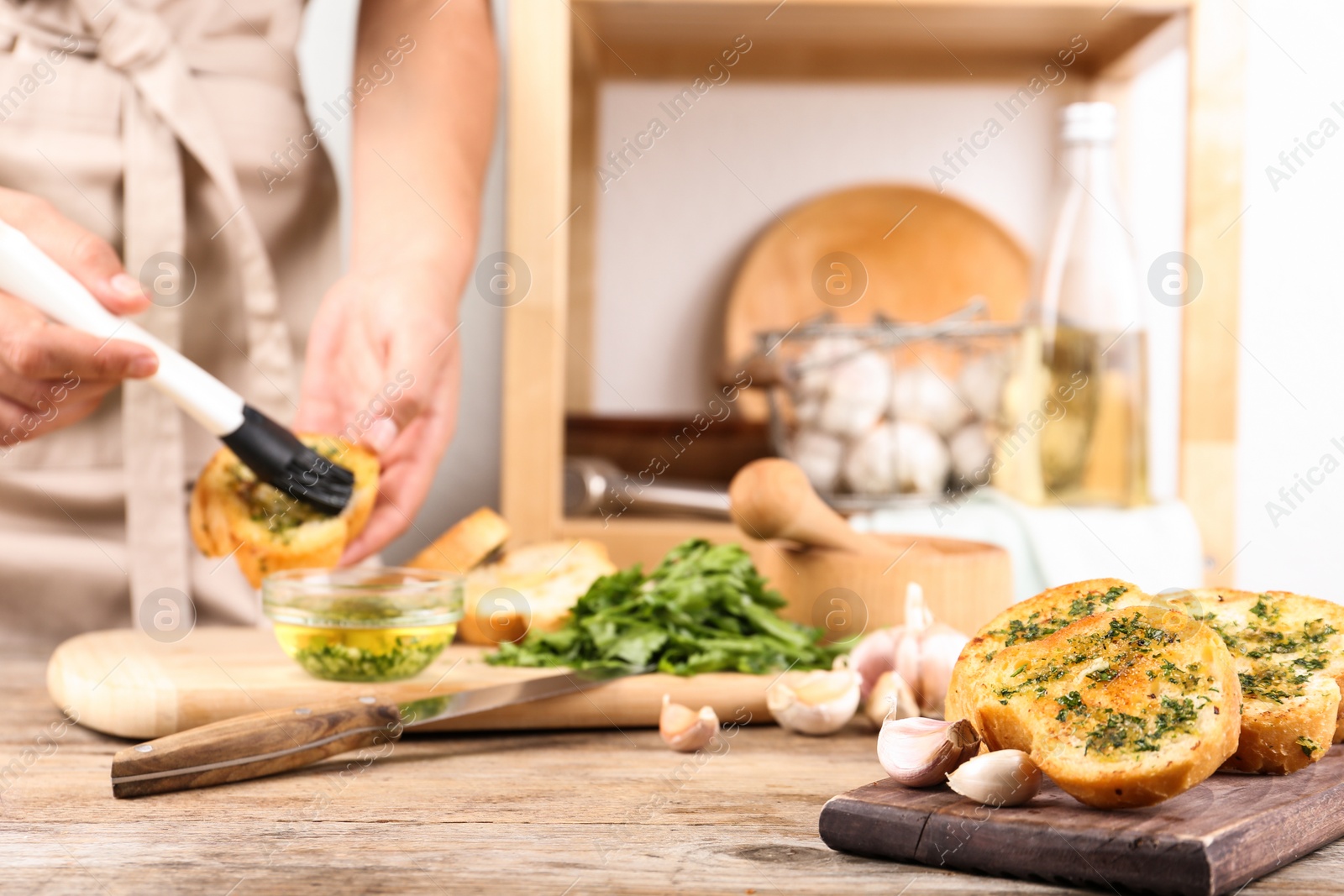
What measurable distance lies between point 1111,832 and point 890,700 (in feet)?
1.00

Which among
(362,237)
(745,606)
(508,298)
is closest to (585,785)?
(745,606)

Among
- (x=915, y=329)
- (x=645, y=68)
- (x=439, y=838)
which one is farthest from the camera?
(x=645, y=68)

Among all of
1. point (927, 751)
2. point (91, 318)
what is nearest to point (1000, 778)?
point (927, 751)

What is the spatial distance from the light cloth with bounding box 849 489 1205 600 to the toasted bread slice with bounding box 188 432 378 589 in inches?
19.7

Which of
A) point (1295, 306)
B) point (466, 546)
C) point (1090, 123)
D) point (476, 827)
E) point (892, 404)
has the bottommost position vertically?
point (476, 827)

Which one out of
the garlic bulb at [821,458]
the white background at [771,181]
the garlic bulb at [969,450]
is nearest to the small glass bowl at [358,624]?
the garlic bulb at [821,458]

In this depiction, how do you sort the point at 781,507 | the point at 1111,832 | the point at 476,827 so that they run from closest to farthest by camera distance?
the point at 1111,832 → the point at 476,827 → the point at 781,507

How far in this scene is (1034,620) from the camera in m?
0.64

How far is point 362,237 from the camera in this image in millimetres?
1230

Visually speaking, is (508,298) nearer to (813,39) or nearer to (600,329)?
(600,329)

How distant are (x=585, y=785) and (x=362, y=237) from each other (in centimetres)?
75

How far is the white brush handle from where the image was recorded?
2.91 feet

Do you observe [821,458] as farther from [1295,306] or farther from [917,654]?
[1295,306]

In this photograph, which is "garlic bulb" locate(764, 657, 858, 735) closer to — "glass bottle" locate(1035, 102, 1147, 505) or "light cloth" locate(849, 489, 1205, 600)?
"light cloth" locate(849, 489, 1205, 600)
